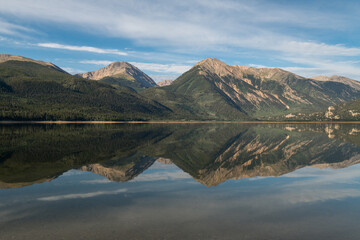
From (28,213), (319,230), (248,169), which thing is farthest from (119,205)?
(248,169)

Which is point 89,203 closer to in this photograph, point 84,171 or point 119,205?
point 119,205

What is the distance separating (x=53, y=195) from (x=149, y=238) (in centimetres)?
1630

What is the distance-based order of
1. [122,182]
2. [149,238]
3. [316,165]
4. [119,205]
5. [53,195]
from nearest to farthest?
[149,238]
[119,205]
[53,195]
[122,182]
[316,165]

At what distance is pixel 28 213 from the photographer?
75.5ft

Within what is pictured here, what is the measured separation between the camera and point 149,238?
18141 mm

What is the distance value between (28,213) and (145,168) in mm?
26837

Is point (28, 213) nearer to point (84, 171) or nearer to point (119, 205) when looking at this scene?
point (119, 205)

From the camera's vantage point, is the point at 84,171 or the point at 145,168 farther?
the point at 145,168

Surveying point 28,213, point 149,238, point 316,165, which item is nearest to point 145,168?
point 28,213

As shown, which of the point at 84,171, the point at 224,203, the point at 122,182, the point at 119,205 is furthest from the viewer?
the point at 84,171

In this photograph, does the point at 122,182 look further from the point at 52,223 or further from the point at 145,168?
the point at 52,223

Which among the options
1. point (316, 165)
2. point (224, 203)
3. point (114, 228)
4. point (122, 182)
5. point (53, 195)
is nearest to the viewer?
point (114, 228)

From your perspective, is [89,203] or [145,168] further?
[145,168]

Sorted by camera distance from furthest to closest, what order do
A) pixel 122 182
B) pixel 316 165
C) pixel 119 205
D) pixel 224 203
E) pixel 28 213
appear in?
pixel 316 165, pixel 122 182, pixel 224 203, pixel 119 205, pixel 28 213
